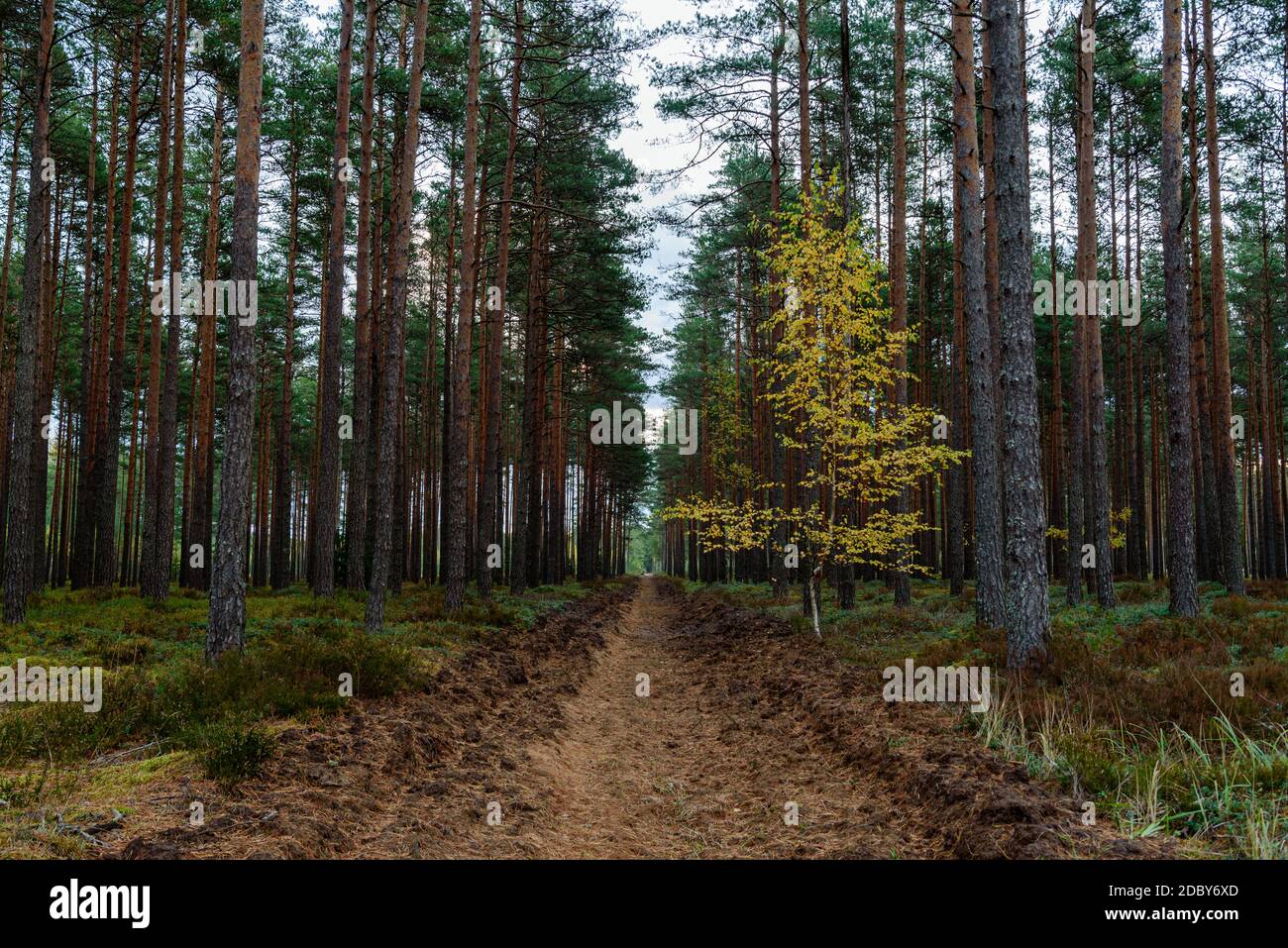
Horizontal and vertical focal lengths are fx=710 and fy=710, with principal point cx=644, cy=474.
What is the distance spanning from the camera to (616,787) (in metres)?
6.41

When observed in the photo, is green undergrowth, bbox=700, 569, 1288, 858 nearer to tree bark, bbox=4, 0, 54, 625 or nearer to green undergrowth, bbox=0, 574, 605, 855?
green undergrowth, bbox=0, 574, 605, 855

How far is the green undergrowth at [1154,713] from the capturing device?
4301mm

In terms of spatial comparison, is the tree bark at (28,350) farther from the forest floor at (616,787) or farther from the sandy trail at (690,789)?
the sandy trail at (690,789)

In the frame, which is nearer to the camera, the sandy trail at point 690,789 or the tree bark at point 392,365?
the sandy trail at point 690,789

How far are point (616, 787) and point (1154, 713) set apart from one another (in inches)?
192

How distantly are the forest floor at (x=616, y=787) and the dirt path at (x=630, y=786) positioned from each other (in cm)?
2

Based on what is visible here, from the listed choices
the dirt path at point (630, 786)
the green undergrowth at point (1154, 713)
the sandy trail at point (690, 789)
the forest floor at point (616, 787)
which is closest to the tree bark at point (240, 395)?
the forest floor at point (616, 787)

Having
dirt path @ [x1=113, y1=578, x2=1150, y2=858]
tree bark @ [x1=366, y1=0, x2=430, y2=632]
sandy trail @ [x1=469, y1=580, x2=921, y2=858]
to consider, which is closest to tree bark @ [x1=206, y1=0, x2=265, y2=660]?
dirt path @ [x1=113, y1=578, x2=1150, y2=858]

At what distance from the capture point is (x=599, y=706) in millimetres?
9609

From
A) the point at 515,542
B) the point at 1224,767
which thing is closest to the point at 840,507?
the point at 515,542

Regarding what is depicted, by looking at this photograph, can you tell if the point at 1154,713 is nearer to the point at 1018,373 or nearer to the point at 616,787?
the point at 1018,373

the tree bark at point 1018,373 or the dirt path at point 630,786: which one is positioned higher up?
the tree bark at point 1018,373

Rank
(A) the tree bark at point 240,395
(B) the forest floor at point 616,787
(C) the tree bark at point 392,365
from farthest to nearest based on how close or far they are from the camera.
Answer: (C) the tree bark at point 392,365
(A) the tree bark at point 240,395
(B) the forest floor at point 616,787
